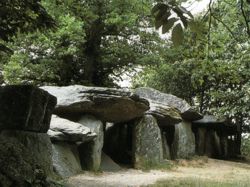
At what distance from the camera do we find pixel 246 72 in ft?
49.0

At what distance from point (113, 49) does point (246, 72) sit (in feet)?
23.3

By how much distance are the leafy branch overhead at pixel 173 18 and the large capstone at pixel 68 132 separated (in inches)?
350

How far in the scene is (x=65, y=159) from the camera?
439 inches

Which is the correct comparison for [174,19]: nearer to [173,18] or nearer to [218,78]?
[173,18]

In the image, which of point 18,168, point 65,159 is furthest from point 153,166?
point 18,168

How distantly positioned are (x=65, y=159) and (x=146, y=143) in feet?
12.9

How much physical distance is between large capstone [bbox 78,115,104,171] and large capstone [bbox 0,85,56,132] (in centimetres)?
339

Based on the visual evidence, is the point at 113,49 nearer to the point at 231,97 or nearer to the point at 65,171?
the point at 231,97

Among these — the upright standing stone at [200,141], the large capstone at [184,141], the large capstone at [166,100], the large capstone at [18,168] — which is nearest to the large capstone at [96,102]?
the large capstone at [166,100]

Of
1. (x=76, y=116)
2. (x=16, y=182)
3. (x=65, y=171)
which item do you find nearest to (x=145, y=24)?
(x=76, y=116)

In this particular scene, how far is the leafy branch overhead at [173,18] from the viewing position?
7.60 ft

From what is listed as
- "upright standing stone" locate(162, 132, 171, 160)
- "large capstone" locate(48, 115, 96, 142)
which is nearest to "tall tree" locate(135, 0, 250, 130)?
"upright standing stone" locate(162, 132, 171, 160)

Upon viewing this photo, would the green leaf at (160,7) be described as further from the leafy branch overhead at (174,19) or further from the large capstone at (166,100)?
the large capstone at (166,100)

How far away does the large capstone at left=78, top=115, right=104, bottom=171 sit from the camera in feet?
40.2
